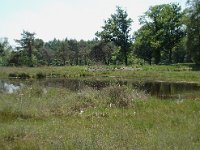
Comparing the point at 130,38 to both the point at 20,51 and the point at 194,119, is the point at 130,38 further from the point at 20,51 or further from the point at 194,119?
the point at 194,119

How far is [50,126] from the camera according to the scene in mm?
13508

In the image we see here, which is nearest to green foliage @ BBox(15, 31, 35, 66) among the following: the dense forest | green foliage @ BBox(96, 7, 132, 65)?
the dense forest

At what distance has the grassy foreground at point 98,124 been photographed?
34.1 feet

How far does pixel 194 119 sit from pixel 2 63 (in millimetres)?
108514

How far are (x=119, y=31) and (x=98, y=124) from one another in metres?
78.7

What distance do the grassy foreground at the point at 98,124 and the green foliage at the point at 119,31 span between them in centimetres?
6842

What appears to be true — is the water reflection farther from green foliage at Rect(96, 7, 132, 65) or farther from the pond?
green foliage at Rect(96, 7, 132, 65)

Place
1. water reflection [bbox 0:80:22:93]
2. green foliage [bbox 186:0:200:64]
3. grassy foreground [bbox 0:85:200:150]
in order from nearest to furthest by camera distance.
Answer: grassy foreground [bbox 0:85:200:150]
water reflection [bbox 0:80:22:93]
green foliage [bbox 186:0:200:64]

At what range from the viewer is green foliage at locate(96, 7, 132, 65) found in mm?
91312

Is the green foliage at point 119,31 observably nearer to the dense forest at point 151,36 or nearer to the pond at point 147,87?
the dense forest at point 151,36

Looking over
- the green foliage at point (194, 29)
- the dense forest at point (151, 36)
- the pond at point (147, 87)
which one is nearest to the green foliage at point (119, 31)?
the dense forest at point (151, 36)

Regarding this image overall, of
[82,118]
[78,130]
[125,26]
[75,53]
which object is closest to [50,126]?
[78,130]

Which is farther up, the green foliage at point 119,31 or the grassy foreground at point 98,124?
the green foliage at point 119,31

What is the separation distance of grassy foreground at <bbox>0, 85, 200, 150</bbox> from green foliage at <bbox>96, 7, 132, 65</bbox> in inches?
2694
